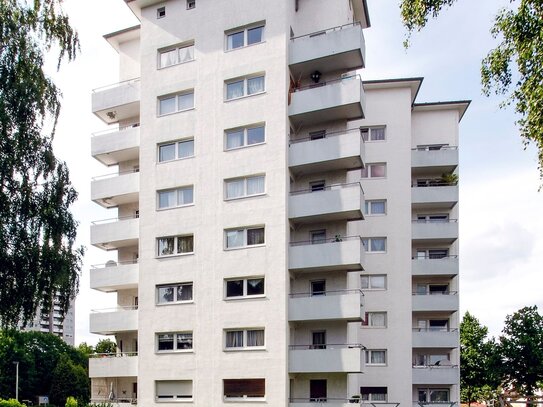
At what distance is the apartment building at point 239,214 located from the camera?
3105 centimetres

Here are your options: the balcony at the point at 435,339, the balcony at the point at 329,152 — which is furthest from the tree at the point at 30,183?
the balcony at the point at 435,339

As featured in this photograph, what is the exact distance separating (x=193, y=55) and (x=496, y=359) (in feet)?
122

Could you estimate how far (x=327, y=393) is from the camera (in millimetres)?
31141

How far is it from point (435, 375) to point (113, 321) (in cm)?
2149

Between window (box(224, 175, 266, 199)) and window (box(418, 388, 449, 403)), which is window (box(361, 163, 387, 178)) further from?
window (box(418, 388, 449, 403))

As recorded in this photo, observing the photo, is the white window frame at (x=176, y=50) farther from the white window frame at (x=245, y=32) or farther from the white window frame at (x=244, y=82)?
the white window frame at (x=244, y=82)

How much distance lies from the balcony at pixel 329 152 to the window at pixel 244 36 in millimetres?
6091

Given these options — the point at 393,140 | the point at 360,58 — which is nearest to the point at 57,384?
the point at 393,140

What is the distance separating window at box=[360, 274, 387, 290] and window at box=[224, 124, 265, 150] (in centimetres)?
1346

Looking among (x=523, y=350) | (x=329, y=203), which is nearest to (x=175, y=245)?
(x=329, y=203)

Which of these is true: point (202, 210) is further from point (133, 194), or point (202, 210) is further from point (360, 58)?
point (360, 58)

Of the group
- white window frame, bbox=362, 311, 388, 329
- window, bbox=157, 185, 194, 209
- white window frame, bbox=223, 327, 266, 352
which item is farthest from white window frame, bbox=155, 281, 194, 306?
white window frame, bbox=362, 311, 388, 329

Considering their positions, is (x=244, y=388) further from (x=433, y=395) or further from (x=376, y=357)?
(x=433, y=395)

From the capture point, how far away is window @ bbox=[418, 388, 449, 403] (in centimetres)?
4297
